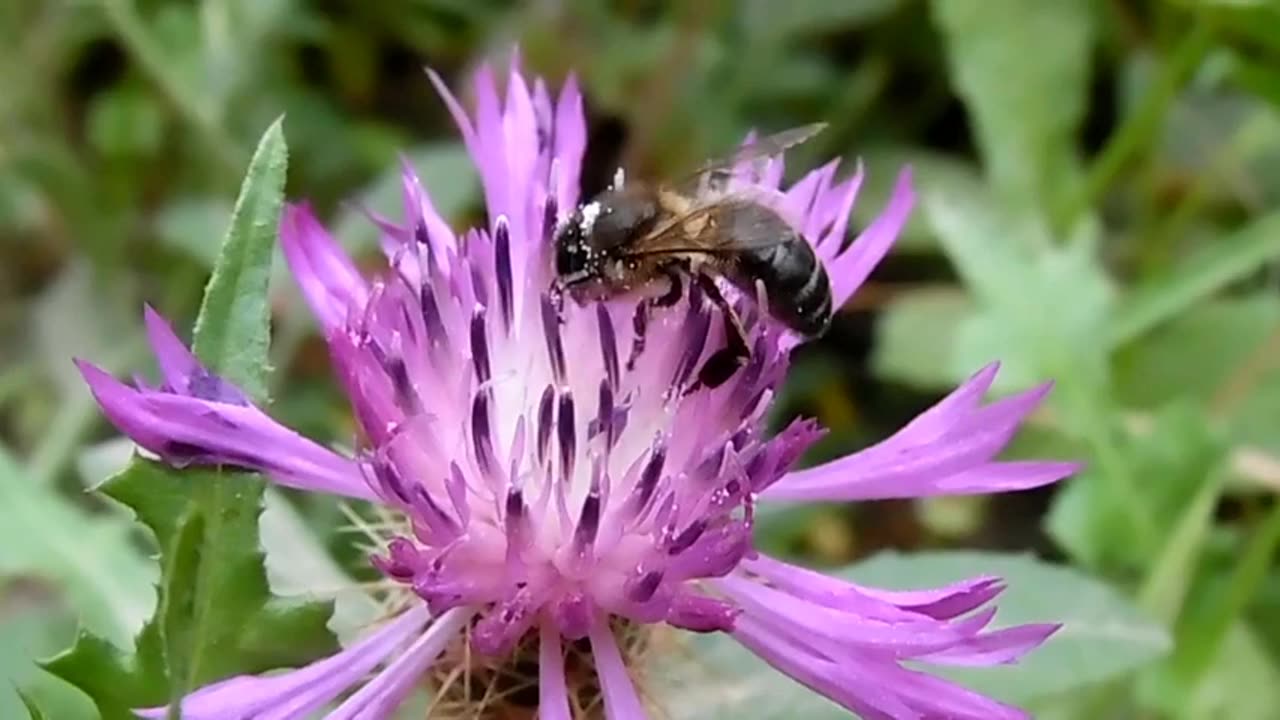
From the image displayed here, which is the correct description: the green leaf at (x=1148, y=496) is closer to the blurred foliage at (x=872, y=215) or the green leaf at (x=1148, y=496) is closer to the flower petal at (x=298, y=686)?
the blurred foliage at (x=872, y=215)

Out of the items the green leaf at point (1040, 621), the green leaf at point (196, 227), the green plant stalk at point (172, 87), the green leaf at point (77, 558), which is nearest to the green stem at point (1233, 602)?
the green leaf at point (1040, 621)

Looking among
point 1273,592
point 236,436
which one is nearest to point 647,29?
point 1273,592

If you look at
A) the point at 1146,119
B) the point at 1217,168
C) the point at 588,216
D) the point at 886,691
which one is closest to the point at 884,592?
the point at 886,691

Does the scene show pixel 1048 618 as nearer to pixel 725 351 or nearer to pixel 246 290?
pixel 725 351

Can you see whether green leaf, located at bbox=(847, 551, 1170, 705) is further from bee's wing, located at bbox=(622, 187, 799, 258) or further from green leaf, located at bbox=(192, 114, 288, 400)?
green leaf, located at bbox=(192, 114, 288, 400)

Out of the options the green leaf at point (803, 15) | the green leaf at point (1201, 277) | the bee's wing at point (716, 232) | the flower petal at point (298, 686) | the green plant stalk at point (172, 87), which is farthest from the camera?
the green leaf at point (803, 15)

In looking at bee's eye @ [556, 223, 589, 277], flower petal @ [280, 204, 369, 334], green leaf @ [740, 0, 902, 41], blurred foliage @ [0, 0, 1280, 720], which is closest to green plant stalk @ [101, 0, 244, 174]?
blurred foliage @ [0, 0, 1280, 720]

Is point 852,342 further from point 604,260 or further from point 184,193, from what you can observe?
point 604,260
